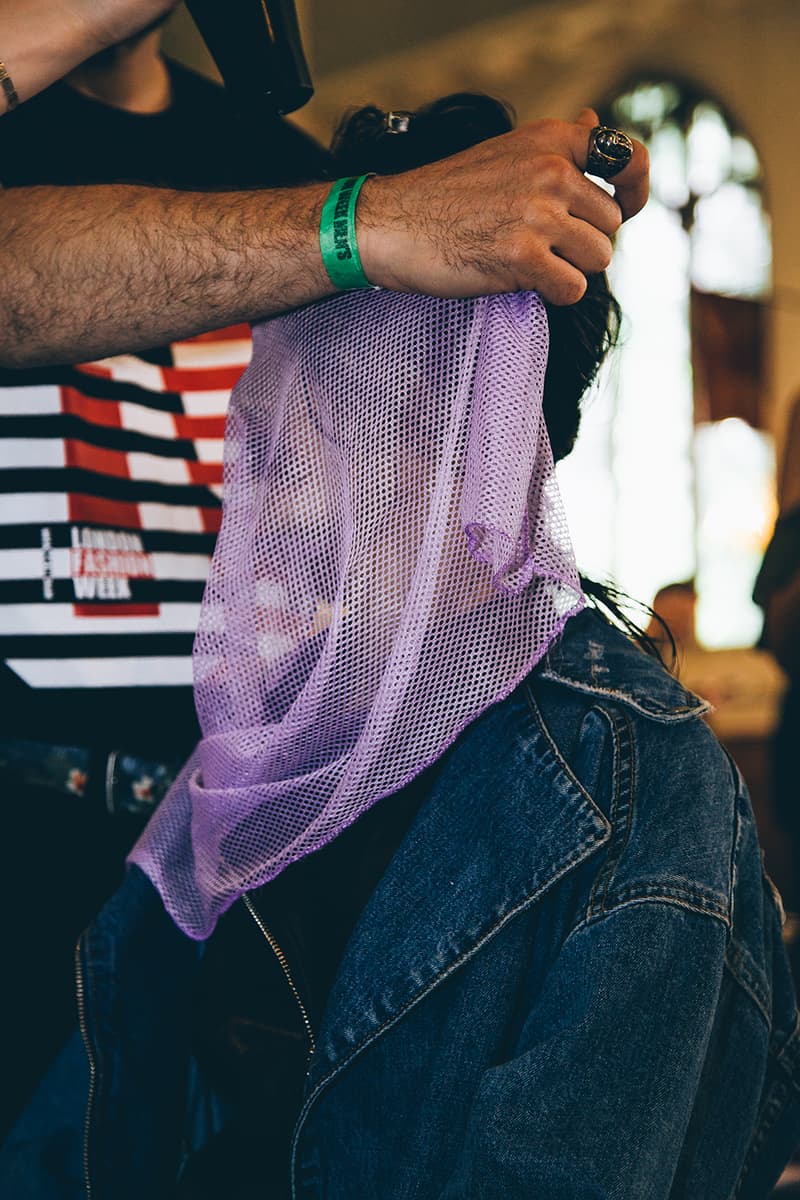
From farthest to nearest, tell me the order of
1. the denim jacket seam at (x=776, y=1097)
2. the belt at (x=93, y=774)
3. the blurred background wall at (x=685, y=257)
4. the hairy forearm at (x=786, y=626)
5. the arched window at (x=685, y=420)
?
the arched window at (x=685, y=420) < the blurred background wall at (x=685, y=257) < the hairy forearm at (x=786, y=626) < the belt at (x=93, y=774) < the denim jacket seam at (x=776, y=1097)

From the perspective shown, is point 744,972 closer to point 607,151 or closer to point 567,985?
point 567,985

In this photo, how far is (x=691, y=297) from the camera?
615cm

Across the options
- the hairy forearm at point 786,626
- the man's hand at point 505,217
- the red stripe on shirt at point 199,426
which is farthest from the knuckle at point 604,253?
the hairy forearm at point 786,626

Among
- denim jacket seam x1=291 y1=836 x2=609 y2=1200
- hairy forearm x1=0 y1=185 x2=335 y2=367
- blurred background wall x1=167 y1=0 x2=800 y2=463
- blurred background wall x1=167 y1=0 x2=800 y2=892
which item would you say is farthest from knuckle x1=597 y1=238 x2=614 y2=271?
blurred background wall x1=167 y1=0 x2=800 y2=463

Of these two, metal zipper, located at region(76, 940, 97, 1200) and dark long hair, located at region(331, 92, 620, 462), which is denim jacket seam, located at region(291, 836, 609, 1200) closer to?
metal zipper, located at region(76, 940, 97, 1200)

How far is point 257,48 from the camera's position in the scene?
0.87m

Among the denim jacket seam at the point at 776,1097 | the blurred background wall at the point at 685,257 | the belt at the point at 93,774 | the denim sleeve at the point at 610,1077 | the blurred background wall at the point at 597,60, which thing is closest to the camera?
the denim sleeve at the point at 610,1077

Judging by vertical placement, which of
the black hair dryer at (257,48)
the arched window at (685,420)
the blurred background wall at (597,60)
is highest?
the blurred background wall at (597,60)

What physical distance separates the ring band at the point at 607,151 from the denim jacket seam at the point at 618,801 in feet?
1.45

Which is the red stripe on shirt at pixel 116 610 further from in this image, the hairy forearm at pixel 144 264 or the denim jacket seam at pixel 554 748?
the denim jacket seam at pixel 554 748

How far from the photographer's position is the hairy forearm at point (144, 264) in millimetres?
862

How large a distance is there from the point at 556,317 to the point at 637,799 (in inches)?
17.5

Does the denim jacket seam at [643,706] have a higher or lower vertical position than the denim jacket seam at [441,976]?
higher

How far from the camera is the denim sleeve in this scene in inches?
27.5
